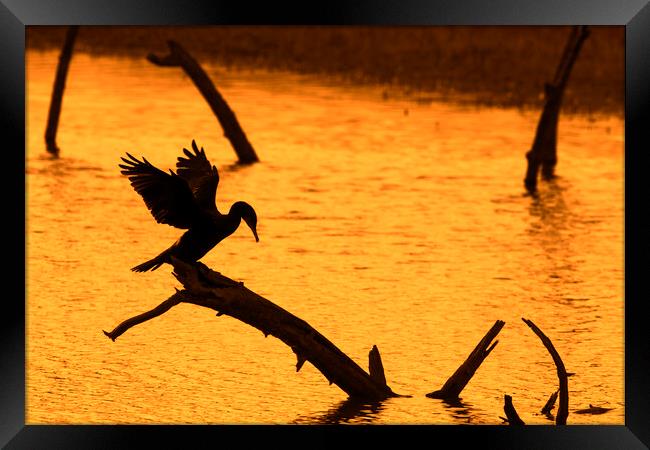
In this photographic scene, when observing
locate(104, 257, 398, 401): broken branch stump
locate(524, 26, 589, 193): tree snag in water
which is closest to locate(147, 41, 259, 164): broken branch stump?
locate(524, 26, 589, 193): tree snag in water

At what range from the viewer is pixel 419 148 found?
2192 cm

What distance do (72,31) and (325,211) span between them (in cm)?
393

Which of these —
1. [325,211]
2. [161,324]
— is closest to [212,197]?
[161,324]

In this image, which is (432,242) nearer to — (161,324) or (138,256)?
(138,256)

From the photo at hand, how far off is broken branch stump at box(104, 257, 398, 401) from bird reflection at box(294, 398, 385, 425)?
55 millimetres

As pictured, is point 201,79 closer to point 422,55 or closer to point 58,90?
point 58,90

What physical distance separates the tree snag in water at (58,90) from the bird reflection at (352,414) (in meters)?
9.89

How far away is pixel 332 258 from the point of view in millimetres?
16344

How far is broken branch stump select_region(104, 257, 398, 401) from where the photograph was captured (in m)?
9.39

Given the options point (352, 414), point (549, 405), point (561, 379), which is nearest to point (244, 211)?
point (561, 379)

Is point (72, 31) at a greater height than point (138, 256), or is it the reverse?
point (72, 31)

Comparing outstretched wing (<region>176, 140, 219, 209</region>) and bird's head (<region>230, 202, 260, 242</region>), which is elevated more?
outstretched wing (<region>176, 140, 219, 209</region>)

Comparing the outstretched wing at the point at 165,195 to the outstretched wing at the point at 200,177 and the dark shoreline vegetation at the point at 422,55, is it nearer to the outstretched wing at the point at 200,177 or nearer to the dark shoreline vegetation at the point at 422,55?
the outstretched wing at the point at 200,177

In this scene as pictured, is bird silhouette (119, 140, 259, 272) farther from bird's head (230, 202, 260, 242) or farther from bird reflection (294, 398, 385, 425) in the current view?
bird reflection (294, 398, 385, 425)
